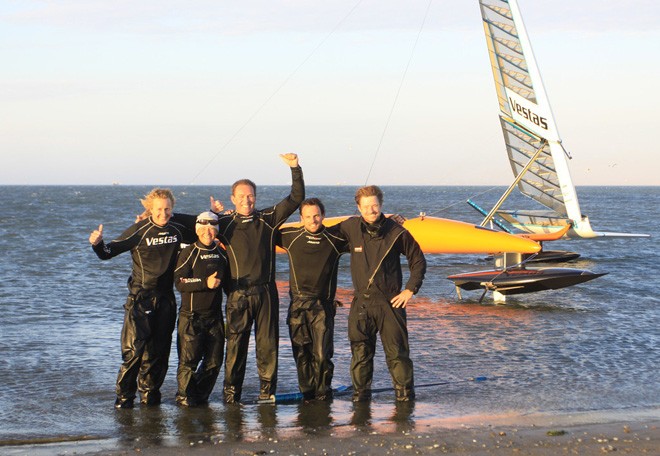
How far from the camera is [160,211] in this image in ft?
23.0

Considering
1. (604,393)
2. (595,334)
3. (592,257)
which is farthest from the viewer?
(592,257)

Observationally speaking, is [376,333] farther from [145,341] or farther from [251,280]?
[145,341]

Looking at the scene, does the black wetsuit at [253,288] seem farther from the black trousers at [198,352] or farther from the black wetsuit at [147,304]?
the black wetsuit at [147,304]

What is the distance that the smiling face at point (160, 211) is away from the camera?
7.01 m

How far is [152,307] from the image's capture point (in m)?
6.96

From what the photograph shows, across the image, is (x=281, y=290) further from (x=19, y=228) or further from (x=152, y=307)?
(x=19, y=228)

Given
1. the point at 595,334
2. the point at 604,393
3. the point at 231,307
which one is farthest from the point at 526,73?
the point at 231,307

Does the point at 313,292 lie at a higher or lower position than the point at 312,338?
higher

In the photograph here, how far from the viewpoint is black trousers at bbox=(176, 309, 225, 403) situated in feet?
23.0

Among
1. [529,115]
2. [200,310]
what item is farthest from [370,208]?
[529,115]

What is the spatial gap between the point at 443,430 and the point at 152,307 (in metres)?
2.22

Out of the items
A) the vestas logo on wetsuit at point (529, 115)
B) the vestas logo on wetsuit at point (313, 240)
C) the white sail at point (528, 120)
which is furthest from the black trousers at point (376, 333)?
the vestas logo on wetsuit at point (529, 115)

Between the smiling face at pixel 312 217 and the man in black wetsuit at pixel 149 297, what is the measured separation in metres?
0.92

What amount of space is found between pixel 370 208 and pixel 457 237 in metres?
10.5
